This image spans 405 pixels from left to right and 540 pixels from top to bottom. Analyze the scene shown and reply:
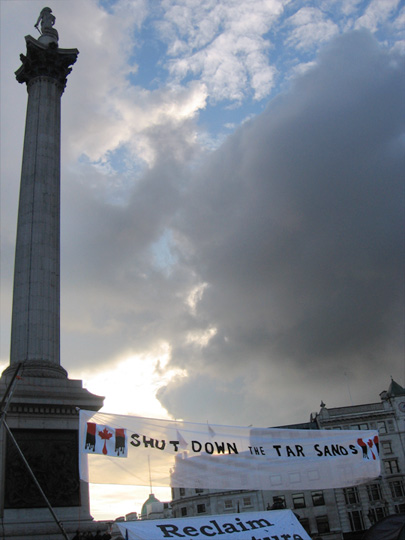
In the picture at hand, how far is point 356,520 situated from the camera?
6731 centimetres

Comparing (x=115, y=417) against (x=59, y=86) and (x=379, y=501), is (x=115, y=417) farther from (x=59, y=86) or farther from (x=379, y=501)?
(x=379, y=501)

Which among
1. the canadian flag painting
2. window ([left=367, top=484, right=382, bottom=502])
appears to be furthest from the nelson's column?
window ([left=367, top=484, right=382, bottom=502])

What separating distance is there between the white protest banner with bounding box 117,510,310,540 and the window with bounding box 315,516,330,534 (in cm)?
6200

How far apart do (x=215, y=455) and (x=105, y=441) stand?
133 inches

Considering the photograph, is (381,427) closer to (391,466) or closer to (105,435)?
(391,466)

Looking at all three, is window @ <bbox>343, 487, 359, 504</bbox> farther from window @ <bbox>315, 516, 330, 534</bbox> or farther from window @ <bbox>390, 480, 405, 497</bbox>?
window @ <bbox>390, 480, 405, 497</bbox>

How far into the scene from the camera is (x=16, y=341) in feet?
82.6

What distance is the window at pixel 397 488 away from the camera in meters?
67.8

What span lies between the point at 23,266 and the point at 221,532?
61.8ft

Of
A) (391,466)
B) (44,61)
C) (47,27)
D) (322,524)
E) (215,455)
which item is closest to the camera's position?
(215,455)

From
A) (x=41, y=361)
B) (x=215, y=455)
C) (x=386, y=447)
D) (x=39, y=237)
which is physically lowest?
(x=215, y=455)

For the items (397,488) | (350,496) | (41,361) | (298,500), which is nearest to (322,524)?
(298,500)

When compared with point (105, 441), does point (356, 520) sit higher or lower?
lower

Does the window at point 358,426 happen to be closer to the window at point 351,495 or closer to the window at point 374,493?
the window at point 374,493
